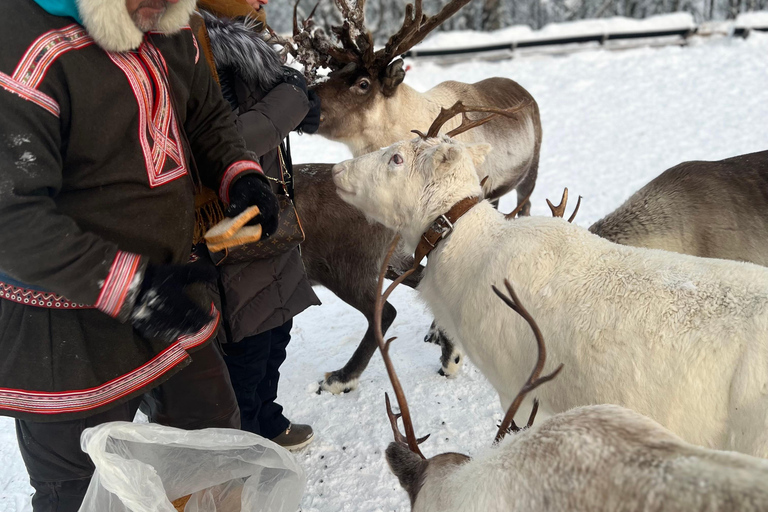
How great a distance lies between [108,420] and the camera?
5.63 feet

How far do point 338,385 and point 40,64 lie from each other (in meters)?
2.54

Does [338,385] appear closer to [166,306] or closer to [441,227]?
[441,227]

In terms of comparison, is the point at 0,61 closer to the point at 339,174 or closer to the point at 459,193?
the point at 339,174

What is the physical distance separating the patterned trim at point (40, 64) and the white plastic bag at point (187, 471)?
0.86 meters

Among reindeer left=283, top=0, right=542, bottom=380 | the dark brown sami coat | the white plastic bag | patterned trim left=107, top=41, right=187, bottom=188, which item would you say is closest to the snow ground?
reindeer left=283, top=0, right=542, bottom=380

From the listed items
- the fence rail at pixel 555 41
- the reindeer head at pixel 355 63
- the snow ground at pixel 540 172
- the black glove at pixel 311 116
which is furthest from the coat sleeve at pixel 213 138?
the fence rail at pixel 555 41

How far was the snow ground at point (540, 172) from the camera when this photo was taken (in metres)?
2.93

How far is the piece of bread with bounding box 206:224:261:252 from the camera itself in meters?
1.74

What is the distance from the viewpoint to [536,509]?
1036 mm

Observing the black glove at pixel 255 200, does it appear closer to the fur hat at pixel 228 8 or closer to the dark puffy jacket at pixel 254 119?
the dark puffy jacket at pixel 254 119

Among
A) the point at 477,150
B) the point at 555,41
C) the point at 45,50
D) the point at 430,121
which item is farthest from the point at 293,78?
the point at 555,41

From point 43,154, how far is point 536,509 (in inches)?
51.8

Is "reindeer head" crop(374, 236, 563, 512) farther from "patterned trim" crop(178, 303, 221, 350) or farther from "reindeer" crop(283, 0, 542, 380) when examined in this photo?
"reindeer" crop(283, 0, 542, 380)

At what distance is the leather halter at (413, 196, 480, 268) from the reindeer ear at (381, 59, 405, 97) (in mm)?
1762
